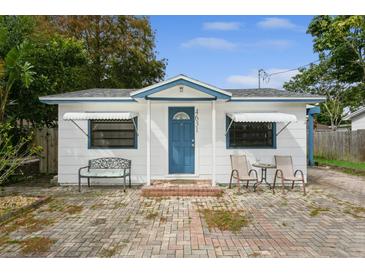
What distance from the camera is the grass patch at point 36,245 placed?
14.4 feet

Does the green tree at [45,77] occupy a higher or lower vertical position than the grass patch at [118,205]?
higher

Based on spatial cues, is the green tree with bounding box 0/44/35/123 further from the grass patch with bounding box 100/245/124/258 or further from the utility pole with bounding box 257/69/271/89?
the utility pole with bounding box 257/69/271/89

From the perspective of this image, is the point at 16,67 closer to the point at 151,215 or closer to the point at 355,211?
the point at 151,215

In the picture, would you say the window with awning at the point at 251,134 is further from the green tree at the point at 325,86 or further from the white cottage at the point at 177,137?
the green tree at the point at 325,86

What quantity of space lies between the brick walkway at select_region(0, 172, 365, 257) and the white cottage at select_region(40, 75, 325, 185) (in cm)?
176

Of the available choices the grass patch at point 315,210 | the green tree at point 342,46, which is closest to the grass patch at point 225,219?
the grass patch at point 315,210

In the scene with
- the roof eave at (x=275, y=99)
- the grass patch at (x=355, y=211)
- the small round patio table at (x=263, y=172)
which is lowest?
the grass patch at (x=355, y=211)

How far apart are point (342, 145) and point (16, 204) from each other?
57.9 feet

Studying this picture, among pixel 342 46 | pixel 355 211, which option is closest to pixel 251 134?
pixel 355 211

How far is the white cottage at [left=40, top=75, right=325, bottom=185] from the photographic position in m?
9.82

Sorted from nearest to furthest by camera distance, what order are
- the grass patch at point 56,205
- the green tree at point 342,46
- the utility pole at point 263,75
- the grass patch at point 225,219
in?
1. the grass patch at point 225,219
2. the grass patch at point 56,205
3. the green tree at point 342,46
4. the utility pole at point 263,75

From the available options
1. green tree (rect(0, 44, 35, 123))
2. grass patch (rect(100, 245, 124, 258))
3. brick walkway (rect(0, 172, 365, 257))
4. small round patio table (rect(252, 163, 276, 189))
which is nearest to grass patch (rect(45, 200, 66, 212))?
brick walkway (rect(0, 172, 365, 257))

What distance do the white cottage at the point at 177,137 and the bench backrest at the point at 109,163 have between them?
224 mm

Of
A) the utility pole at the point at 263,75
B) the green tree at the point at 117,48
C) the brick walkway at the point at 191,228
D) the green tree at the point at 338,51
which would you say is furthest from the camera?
the utility pole at the point at 263,75
